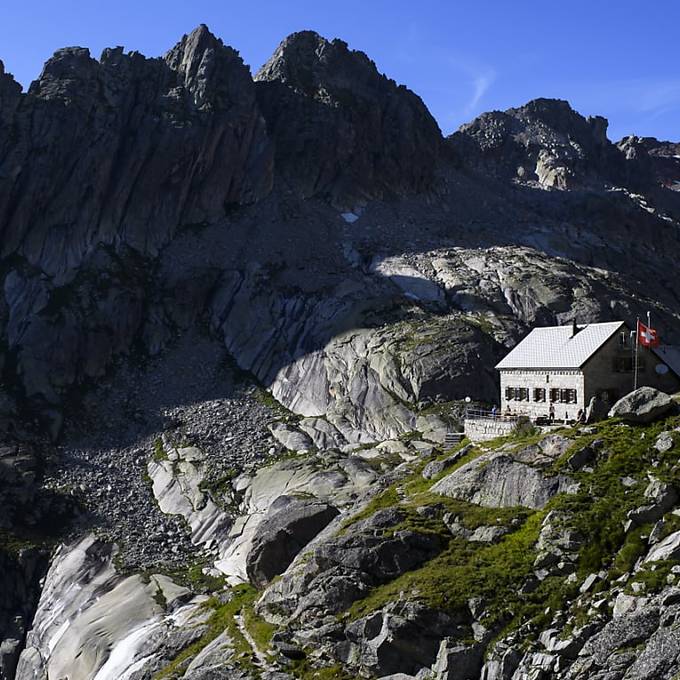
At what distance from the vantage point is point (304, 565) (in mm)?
51875

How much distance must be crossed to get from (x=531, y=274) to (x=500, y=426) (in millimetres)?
64605

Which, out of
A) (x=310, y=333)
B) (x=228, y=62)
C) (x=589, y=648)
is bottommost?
(x=589, y=648)

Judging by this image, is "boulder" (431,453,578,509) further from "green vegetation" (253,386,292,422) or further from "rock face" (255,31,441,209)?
"rock face" (255,31,441,209)

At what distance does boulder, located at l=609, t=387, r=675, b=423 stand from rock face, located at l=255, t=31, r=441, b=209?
104 m

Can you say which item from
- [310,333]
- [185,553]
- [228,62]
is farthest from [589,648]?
[228,62]

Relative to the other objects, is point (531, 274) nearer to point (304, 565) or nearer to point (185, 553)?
point (185, 553)

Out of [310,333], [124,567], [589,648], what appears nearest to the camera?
[589,648]

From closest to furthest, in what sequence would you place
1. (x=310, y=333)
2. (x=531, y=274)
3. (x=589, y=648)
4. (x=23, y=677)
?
(x=589, y=648) < (x=23, y=677) < (x=310, y=333) < (x=531, y=274)

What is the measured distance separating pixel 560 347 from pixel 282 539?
2447 centimetres

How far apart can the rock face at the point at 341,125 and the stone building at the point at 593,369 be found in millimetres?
92430

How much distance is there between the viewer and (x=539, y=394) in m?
65.3

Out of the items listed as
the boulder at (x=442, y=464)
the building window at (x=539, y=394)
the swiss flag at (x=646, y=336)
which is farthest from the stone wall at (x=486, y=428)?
the swiss flag at (x=646, y=336)

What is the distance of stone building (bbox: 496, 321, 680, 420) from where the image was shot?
6069 centimetres

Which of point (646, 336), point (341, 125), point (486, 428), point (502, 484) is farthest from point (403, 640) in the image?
point (341, 125)
